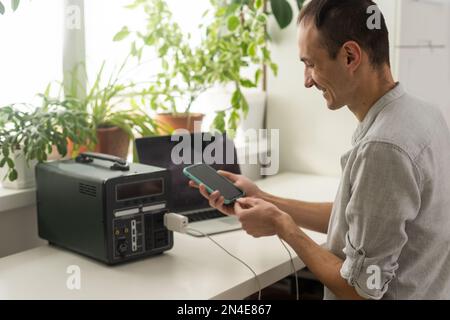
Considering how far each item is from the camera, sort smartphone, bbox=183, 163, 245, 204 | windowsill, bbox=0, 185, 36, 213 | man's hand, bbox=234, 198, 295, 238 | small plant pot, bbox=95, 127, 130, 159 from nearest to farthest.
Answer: man's hand, bbox=234, 198, 295, 238 < smartphone, bbox=183, 163, 245, 204 < windowsill, bbox=0, 185, 36, 213 < small plant pot, bbox=95, 127, 130, 159

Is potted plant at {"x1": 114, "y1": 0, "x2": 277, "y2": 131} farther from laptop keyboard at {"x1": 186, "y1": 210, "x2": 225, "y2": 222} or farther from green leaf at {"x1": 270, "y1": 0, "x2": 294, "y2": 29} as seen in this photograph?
laptop keyboard at {"x1": 186, "y1": 210, "x2": 225, "y2": 222}

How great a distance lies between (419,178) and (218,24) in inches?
54.3

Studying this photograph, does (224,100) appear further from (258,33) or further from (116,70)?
(116,70)

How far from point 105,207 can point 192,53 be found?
1023mm

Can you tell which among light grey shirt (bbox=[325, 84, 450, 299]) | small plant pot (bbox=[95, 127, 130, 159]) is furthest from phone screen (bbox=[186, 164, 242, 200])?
small plant pot (bbox=[95, 127, 130, 159])

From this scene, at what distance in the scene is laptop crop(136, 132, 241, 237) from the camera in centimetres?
184

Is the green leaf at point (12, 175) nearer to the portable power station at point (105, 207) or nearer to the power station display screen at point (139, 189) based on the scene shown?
the portable power station at point (105, 207)

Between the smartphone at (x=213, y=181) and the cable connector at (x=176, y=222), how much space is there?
0.34ft

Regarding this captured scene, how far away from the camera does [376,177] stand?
1.16 m

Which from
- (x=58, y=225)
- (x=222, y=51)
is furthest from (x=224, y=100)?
(x=58, y=225)

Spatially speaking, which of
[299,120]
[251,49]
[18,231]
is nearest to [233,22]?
[251,49]

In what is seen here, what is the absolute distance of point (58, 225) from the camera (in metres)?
1.62

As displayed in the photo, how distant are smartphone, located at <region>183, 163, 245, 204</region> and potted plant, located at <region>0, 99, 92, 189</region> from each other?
0.37m

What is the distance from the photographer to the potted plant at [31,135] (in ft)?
5.32
